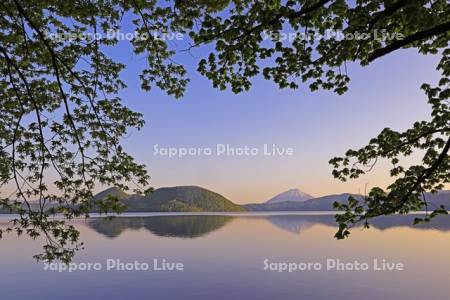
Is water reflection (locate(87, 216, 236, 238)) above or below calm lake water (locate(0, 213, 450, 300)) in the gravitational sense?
below

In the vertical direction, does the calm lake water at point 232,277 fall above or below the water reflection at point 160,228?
above

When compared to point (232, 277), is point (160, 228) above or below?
below

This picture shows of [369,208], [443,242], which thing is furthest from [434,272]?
[369,208]

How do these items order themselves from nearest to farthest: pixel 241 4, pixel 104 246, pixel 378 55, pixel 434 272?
pixel 378 55 → pixel 241 4 → pixel 434 272 → pixel 104 246

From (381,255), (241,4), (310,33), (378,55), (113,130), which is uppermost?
(241,4)

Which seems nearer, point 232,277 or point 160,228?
point 232,277

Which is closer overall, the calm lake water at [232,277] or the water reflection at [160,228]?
the calm lake water at [232,277]

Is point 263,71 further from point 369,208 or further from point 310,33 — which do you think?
point 369,208

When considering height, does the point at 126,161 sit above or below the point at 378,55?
below

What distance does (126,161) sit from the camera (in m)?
13.1

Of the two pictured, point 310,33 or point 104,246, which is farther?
point 104,246

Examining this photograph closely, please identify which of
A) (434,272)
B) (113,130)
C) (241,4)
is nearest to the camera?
(241,4)

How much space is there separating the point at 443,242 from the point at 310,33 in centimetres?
7000

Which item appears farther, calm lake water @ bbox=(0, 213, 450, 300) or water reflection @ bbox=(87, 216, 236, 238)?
water reflection @ bbox=(87, 216, 236, 238)
